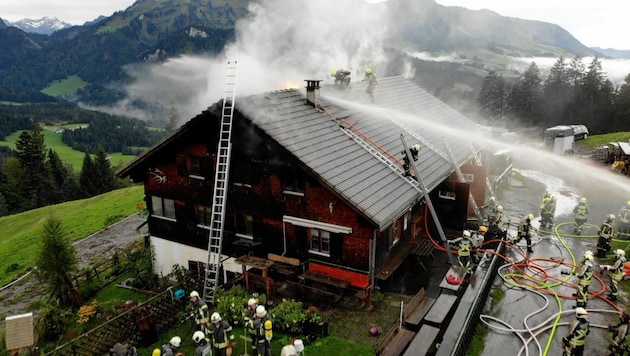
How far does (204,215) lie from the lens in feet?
67.4

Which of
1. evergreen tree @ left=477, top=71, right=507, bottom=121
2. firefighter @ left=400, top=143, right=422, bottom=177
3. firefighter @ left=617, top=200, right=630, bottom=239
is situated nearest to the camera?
firefighter @ left=400, top=143, right=422, bottom=177

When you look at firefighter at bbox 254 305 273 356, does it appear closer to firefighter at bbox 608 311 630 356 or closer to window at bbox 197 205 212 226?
window at bbox 197 205 212 226

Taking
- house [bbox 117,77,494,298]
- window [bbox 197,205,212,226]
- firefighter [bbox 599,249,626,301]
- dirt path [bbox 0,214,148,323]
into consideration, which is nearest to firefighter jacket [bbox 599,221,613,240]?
firefighter [bbox 599,249,626,301]

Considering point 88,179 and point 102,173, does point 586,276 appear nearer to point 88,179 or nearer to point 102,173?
point 102,173

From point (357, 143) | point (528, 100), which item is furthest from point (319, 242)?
point (528, 100)

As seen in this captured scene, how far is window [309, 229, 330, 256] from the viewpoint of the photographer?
17.7m

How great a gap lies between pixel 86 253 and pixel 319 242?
2049cm

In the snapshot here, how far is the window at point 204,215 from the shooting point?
2034 centimetres

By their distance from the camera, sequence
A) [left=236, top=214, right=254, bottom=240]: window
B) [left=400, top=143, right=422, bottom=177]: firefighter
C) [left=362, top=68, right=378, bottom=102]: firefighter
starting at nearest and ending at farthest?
[left=400, top=143, right=422, bottom=177]: firefighter
[left=236, top=214, right=254, bottom=240]: window
[left=362, top=68, right=378, bottom=102]: firefighter

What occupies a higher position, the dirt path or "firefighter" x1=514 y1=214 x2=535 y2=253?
"firefighter" x1=514 y1=214 x2=535 y2=253

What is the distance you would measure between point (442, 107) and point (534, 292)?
2101 cm

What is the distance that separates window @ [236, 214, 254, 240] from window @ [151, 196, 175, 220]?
13.2ft

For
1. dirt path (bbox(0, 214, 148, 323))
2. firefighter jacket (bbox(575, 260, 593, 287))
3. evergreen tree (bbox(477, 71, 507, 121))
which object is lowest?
dirt path (bbox(0, 214, 148, 323))

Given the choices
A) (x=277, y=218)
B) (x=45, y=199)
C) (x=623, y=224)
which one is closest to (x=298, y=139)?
(x=277, y=218)
